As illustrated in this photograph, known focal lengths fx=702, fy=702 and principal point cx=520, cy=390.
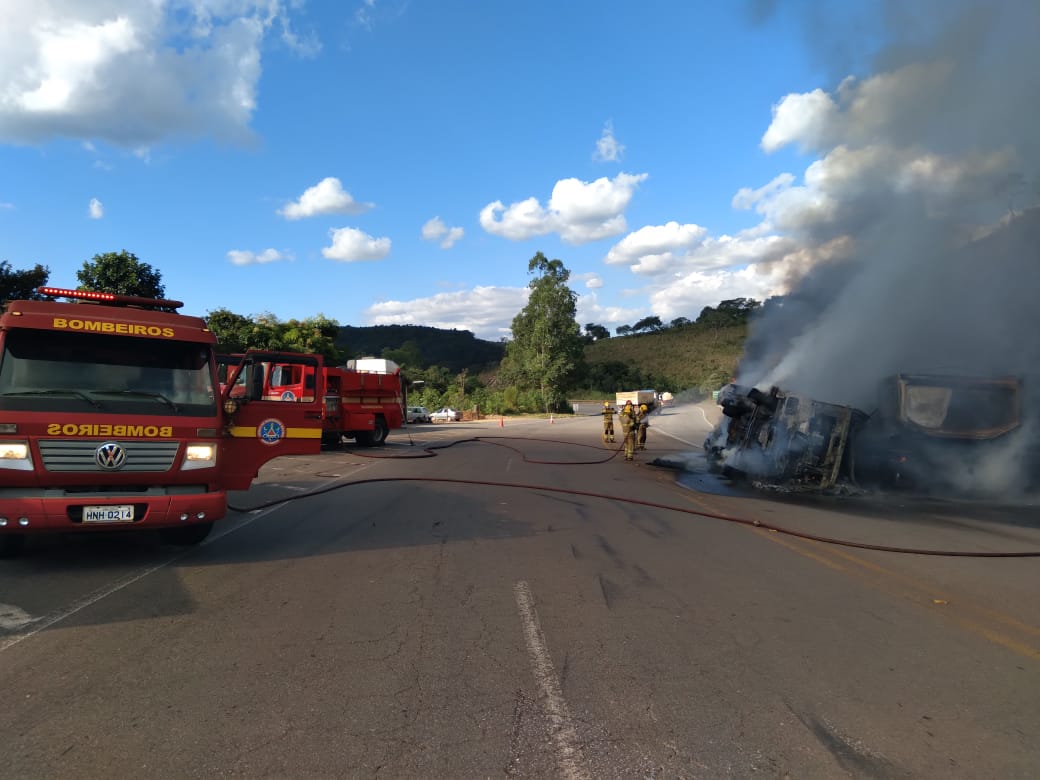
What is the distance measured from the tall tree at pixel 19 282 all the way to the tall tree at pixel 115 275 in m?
1.16

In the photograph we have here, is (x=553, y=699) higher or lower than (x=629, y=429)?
lower

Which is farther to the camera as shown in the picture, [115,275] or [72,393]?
[115,275]

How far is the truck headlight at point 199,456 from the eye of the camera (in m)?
6.32

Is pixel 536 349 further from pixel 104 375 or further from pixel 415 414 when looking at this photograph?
pixel 104 375

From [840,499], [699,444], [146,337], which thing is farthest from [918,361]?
[146,337]

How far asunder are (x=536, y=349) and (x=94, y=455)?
191 ft

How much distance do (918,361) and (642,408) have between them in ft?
23.3

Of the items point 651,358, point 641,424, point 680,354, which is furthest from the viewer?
point 651,358

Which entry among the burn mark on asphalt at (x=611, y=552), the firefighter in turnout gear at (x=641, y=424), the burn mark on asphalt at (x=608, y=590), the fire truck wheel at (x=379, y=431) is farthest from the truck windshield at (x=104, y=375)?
the fire truck wheel at (x=379, y=431)

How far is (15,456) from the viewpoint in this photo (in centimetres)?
566

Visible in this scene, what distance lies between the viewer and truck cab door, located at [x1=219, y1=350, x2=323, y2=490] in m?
7.15

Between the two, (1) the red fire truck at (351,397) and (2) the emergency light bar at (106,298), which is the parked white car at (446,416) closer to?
(1) the red fire truck at (351,397)

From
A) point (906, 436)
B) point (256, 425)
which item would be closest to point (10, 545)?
point (256, 425)

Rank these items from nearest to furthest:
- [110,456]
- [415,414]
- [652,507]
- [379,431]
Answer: [110,456] → [652,507] → [379,431] → [415,414]
